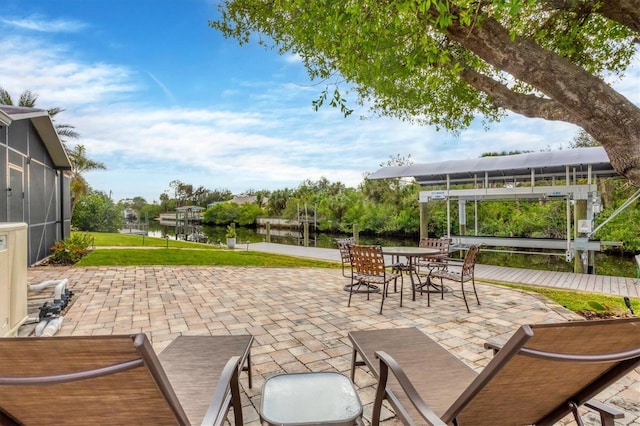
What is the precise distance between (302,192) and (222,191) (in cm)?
2780

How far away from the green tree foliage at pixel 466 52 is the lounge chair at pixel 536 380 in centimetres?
209

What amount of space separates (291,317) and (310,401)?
2.76 metres

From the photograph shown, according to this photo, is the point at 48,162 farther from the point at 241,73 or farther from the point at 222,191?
the point at 222,191

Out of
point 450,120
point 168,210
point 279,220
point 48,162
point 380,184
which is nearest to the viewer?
point 450,120

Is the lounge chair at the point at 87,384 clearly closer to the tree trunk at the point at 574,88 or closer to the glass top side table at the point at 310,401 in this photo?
the glass top side table at the point at 310,401

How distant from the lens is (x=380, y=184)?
26219 mm

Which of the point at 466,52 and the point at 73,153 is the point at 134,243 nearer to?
the point at 73,153

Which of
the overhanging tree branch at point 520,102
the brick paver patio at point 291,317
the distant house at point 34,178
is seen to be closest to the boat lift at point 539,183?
the brick paver patio at point 291,317

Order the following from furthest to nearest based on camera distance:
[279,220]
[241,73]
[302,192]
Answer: [302,192]
[279,220]
[241,73]

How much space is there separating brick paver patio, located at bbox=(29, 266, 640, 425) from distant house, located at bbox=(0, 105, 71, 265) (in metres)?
2.36

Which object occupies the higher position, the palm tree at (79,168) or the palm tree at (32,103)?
Answer: the palm tree at (32,103)

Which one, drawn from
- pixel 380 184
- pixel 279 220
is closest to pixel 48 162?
pixel 380 184

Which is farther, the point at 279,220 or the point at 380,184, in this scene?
the point at 279,220

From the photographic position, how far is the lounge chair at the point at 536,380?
4.17ft
